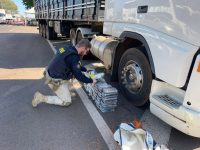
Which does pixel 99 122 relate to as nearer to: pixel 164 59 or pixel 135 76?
pixel 135 76

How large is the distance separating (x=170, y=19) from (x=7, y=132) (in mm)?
2711

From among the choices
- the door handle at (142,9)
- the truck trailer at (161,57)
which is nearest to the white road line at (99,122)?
the truck trailer at (161,57)

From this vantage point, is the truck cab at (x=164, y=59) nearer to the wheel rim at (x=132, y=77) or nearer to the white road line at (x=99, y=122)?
the wheel rim at (x=132, y=77)

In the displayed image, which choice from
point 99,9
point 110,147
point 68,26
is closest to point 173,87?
point 110,147

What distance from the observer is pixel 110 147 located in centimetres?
320

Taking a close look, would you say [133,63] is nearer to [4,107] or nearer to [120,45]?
[120,45]

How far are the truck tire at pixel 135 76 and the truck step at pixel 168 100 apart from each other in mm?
413

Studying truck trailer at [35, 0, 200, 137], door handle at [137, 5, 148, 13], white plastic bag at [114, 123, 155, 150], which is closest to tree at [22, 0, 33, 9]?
truck trailer at [35, 0, 200, 137]

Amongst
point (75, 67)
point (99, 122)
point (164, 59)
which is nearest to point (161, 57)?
point (164, 59)

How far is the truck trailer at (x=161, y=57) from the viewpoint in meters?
2.89

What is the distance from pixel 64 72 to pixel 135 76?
1251 mm

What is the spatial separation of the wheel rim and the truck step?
65 centimetres

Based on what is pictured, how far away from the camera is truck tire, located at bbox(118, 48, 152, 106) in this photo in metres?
3.90

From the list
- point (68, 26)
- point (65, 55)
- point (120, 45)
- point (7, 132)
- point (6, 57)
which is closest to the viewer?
point (7, 132)
